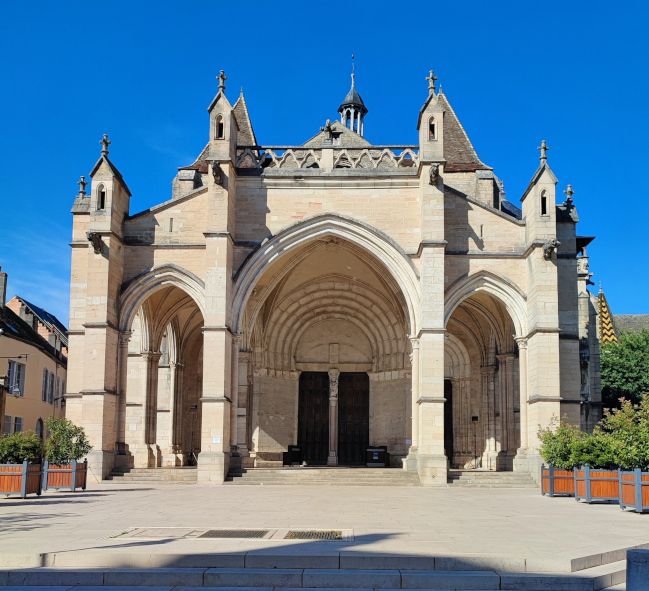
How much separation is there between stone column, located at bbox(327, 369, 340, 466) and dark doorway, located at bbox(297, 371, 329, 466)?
0.54 metres

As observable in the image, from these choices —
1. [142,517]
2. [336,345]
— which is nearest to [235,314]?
[336,345]

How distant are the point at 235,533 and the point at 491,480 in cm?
1237

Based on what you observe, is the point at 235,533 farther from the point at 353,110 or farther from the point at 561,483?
the point at 353,110

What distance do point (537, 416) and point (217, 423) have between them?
7906 millimetres

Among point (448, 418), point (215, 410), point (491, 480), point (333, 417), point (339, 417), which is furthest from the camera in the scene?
point (339, 417)

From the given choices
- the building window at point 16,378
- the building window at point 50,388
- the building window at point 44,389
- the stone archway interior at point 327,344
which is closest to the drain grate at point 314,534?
the stone archway interior at point 327,344

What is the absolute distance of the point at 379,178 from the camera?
23.0 metres

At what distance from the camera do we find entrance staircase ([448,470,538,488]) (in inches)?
818

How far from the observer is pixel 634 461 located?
13.8m

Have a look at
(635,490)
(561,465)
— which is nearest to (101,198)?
(561,465)

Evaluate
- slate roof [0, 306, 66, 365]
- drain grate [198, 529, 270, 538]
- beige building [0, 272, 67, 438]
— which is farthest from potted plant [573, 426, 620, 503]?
slate roof [0, 306, 66, 365]

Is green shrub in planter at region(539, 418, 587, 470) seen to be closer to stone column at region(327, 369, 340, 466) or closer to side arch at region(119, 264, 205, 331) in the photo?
side arch at region(119, 264, 205, 331)

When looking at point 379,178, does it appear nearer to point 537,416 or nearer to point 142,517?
point 537,416

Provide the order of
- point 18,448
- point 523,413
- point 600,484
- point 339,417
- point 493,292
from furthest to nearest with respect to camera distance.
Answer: point 339,417 < point 493,292 < point 523,413 < point 18,448 < point 600,484
